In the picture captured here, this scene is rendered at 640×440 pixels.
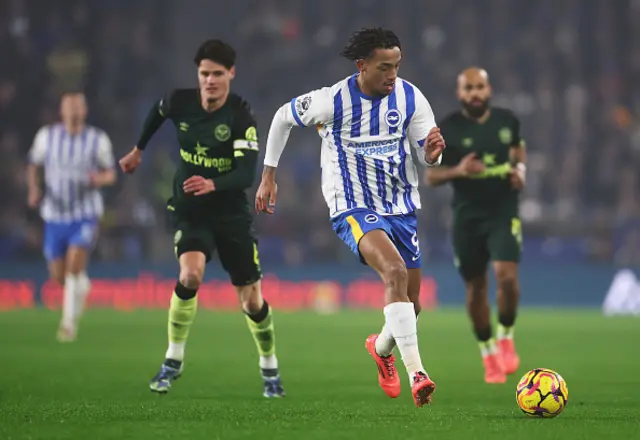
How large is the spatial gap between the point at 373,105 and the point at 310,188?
582 inches

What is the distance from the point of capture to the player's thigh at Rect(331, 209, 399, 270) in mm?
6484

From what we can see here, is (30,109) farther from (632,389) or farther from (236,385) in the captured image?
(632,389)

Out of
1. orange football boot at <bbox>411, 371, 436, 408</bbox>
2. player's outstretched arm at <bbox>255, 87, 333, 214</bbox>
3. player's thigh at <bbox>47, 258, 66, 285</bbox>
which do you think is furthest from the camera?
player's thigh at <bbox>47, 258, 66, 285</bbox>

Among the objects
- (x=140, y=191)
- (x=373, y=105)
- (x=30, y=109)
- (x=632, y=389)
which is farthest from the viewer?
(x=30, y=109)

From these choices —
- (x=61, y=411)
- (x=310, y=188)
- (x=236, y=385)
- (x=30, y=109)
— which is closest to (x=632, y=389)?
(x=236, y=385)

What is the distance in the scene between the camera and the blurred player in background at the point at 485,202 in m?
8.96

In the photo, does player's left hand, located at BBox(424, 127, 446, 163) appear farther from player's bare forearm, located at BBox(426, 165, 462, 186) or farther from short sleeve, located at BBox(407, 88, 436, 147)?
player's bare forearm, located at BBox(426, 165, 462, 186)

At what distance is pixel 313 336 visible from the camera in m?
13.5

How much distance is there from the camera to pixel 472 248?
9.11 metres

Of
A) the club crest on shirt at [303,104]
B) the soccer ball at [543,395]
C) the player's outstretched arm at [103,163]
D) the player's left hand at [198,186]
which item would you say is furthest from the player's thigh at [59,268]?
the soccer ball at [543,395]

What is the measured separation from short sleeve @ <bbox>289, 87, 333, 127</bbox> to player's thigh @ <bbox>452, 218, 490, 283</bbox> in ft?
8.98

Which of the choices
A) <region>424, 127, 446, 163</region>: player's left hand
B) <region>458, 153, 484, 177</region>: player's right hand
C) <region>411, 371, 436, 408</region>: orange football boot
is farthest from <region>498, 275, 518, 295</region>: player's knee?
<region>411, 371, 436, 408</region>: orange football boot

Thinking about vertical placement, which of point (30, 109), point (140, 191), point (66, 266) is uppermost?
point (30, 109)

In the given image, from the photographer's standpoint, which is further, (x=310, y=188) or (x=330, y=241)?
(x=310, y=188)
